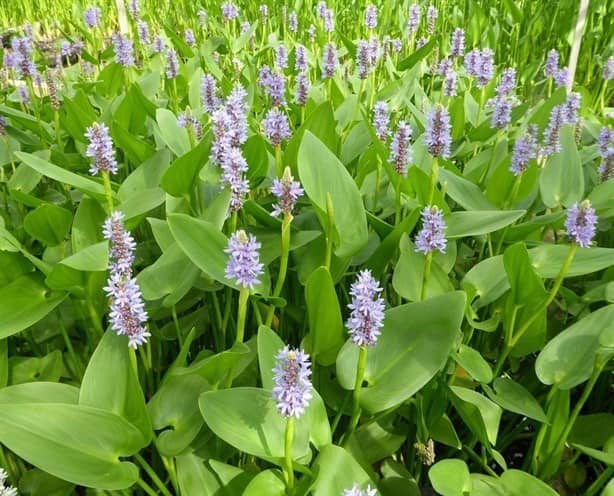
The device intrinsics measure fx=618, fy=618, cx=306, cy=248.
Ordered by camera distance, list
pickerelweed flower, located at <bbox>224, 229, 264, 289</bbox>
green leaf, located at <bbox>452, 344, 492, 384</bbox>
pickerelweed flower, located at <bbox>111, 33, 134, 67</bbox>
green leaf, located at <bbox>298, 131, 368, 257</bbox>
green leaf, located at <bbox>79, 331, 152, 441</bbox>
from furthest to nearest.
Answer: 1. pickerelweed flower, located at <bbox>111, 33, 134, 67</bbox>
2. green leaf, located at <bbox>298, 131, 368, 257</bbox>
3. green leaf, located at <bbox>452, 344, 492, 384</bbox>
4. green leaf, located at <bbox>79, 331, 152, 441</bbox>
5. pickerelweed flower, located at <bbox>224, 229, 264, 289</bbox>

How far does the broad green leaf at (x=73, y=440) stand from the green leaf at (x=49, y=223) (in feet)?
1.59

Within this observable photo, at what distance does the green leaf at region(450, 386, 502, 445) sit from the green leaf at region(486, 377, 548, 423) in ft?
0.12

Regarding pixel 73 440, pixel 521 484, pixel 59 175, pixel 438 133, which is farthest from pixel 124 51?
pixel 521 484

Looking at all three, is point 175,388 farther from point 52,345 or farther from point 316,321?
point 52,345

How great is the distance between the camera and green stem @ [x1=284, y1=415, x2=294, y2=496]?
34.7 inches

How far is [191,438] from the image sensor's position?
1009mm

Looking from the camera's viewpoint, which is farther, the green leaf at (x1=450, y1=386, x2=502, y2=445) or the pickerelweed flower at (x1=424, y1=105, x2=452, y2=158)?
the pickerelweed flower at (x1=424, y1=105, x2=452, y2=158)

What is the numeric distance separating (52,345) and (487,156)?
A: 1.29 metres

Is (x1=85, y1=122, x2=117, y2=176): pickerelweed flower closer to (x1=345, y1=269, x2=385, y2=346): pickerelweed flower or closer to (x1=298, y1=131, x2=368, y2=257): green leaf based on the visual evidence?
(x1=298, y1=131, x2=368, y2=257): green leaf

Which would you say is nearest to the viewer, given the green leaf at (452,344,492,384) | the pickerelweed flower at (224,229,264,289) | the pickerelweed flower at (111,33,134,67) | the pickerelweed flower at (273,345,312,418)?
the pickerelweed flower at (273,345,312,418)

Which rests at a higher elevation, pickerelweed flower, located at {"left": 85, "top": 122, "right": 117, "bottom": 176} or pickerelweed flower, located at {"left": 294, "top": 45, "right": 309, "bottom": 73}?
pickerelweed flower, located at {"left": 85, "top": 122, "right": 117, "bottom": 176}

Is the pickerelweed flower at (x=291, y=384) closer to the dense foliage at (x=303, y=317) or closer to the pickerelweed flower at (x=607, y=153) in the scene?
the dense foliage at (x=303, y=317)

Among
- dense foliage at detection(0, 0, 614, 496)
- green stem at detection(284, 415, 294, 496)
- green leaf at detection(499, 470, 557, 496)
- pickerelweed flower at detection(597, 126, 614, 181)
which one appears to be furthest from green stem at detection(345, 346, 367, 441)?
pickerelweed flower at detection(597, 126, 614, 181)

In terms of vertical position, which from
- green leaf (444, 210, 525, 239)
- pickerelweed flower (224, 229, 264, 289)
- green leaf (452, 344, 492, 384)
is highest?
pickerelweed flower (224, 229, 264, 289)
